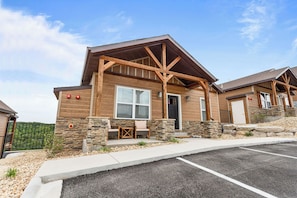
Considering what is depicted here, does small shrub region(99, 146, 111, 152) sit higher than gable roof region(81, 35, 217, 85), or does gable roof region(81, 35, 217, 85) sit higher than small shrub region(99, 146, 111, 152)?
gable roof region(81, 35, 217, 85)

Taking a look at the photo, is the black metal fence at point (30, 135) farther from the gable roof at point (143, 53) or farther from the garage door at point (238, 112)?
the garage door at point (238, 112)

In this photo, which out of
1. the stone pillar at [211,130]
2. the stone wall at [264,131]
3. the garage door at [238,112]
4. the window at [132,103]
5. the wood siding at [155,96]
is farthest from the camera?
the garage door at [238,112]

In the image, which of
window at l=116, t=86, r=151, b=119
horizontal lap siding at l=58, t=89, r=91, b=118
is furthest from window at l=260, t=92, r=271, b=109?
horizontal lap siding at l=58, t=89, r=91, b=118

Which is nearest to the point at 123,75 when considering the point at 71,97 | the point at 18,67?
the point at 71,97

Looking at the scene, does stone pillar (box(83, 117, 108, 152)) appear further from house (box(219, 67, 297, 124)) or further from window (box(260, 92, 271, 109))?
window (box(260, 92, 271, 109))

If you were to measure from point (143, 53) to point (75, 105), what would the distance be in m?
4.36

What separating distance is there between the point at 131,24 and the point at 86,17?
12.6 feet

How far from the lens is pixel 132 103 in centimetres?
741

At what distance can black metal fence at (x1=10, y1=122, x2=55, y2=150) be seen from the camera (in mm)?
8605

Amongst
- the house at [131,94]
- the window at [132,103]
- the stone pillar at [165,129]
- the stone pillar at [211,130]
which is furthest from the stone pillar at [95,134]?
the stone pillar at [211,130]

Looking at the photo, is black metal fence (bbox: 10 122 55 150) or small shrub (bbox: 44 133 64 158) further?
black metal fence (bbox: 10 122 55 150)

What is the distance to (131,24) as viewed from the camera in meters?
11.5

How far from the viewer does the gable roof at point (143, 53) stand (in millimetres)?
5491

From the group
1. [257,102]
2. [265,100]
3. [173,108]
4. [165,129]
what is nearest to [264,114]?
[257,102]
